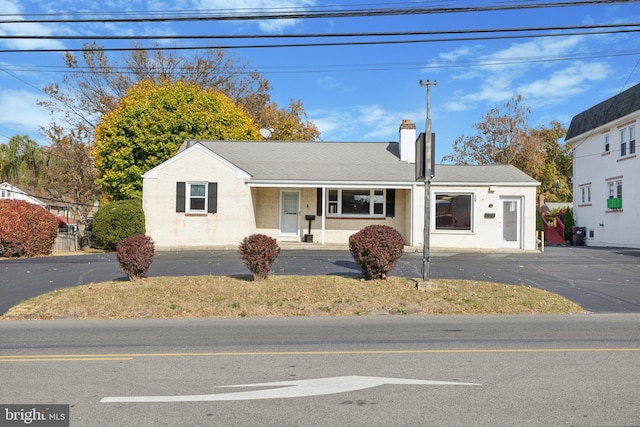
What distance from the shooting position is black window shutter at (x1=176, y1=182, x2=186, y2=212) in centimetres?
2088

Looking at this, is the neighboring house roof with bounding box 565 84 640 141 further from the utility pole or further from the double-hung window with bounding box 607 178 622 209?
the utility pole

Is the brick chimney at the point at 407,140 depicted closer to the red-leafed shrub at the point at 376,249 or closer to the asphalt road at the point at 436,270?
the asphalt road at the point at 436,270

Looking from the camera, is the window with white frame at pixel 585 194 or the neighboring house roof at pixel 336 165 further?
the window with white frame at pixel 585 194

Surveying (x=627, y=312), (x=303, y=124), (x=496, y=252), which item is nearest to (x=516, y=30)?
(x=627, y=312)

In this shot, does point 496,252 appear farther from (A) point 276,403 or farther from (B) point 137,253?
(A) point 276,403

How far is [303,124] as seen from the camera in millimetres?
44344

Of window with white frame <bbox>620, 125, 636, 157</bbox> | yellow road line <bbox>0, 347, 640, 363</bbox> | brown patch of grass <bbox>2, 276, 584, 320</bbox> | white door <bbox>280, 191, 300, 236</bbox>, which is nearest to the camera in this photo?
yellow road line <bbox>0, 347, 640, 363</bbox>

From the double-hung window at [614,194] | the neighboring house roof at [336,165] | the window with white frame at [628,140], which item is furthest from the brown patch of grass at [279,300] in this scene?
the window with white frame at [628,140]

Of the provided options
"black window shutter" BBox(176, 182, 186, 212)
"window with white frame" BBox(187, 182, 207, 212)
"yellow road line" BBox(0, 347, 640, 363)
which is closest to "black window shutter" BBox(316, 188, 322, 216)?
"window with white frame" BBox(187, 182, 207, 212)

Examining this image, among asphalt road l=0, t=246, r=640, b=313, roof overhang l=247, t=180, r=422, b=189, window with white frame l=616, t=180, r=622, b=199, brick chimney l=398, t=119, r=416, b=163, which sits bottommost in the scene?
asphalt road l=0, t=246, r=640, b=313

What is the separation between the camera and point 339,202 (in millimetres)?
22438

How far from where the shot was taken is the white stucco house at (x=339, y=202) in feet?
67.4

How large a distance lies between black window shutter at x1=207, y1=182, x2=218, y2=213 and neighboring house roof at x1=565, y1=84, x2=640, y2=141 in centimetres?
2186

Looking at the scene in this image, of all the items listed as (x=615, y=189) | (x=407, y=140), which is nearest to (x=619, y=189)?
(x=615, y=189)
